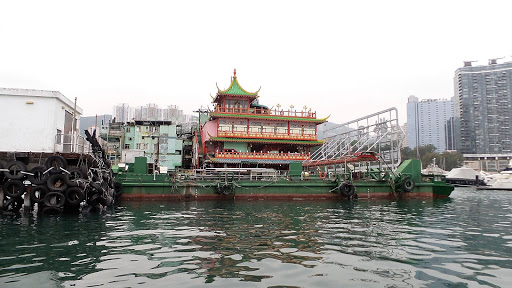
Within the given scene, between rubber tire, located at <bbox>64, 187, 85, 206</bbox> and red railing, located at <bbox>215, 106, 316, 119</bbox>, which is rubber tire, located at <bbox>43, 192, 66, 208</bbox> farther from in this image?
red railing, located at <bbox>215, 106, 316, 119</bbox>

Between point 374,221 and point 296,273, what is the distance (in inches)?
347

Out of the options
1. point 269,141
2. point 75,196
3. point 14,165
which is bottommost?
point 75,196

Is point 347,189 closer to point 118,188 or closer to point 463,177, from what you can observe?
point 118,188

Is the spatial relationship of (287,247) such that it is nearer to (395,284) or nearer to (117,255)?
(395,284)

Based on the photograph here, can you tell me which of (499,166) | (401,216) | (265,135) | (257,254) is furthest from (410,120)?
(257,254)

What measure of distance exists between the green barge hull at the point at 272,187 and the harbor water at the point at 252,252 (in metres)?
9.07

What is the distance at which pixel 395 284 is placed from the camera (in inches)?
244

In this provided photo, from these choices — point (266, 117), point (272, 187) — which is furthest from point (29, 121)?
point (266, 117)

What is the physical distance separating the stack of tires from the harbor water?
1.92 metres

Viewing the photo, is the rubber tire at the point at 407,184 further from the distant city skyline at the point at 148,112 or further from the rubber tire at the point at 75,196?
the distant city skyline at the point at 148,112

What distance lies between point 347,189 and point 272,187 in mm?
5944

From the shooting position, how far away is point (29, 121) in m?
17.4

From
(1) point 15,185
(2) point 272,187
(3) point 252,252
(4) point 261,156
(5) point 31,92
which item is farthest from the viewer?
(4) point 261,156

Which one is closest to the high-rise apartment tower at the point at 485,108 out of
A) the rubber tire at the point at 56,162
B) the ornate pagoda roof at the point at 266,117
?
the ornate pagoda roof at the point at 266,117
